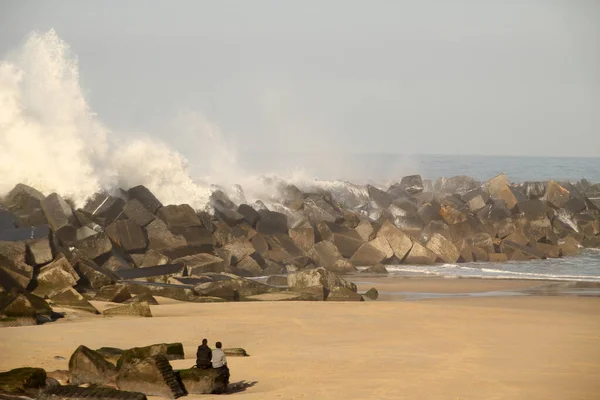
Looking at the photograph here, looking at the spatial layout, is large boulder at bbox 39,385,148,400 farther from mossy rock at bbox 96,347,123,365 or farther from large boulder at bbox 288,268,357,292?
large boulder at bbox 288,268,357,292

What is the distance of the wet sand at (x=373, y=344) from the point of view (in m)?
11.0

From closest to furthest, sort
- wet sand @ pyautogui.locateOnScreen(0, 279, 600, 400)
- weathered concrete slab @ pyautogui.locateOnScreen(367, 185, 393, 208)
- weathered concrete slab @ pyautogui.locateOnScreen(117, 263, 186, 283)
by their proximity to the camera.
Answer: wet sand @ pyautogui.locateOnScreen(0, 279, 600, 400) → weathered concrete slab @ pyautogui.locateOnScreen(117, 263, 186, 283) → weathered concrete slab @ pyautogui.locateOnScreen(367, 185, 393, 208)

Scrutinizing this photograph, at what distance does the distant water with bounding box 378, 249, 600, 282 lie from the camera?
83.1 feet

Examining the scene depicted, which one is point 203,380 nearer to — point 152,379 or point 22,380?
point 152,379

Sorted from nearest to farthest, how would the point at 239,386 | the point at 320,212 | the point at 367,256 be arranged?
1. the point at 239,386
2. the point at 367,256
3. the point at 320,212

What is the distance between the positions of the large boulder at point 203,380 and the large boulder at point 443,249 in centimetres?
1842

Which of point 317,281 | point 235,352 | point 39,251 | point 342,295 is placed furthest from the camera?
point 317,281

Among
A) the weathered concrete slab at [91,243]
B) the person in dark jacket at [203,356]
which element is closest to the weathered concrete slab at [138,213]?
the weathered concrete slab at [91,243]

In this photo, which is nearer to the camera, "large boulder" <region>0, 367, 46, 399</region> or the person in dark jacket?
"large boulder" <region>0, 367, 46, 399</region>

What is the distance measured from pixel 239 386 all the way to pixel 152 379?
118cm

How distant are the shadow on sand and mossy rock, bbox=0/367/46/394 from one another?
6.51 feet

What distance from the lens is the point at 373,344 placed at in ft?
45.4

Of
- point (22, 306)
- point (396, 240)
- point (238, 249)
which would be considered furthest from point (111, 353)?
point (396, 240)

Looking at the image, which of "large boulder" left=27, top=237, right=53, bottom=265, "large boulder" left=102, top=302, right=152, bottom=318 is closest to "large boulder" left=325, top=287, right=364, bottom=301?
"large boulder" left=102, top=302, right=152, bottom=318
